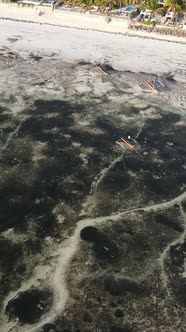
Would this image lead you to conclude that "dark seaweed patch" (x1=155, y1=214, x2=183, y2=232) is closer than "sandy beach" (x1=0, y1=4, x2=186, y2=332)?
No

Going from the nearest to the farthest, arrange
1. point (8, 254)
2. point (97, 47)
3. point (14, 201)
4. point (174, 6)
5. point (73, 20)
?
point (8, 254) → point (14, 201) → point (97, 47) → point (174, 6) → point (73, 20)

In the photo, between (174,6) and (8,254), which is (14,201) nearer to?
(8,254)

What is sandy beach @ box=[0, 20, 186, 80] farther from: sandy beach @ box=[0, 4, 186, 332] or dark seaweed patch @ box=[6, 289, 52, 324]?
dark seaweed patch @ box=[6, 289, 52, 324]

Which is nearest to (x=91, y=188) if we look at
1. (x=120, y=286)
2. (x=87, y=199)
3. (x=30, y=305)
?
(x=87, y=199)

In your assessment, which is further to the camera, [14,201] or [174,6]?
[174,6]

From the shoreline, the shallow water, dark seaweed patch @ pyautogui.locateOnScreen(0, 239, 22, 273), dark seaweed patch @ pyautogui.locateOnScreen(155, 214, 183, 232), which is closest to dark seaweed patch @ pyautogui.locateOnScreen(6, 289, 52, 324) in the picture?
the shallow water

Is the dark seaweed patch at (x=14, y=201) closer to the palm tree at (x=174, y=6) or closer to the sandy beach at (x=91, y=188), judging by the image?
the sandy beach at (x=91, y=188)

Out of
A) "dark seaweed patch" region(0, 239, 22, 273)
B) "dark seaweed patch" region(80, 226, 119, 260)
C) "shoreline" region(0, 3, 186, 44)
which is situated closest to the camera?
"dark seaweed patch" region(0, 239, 22, 273)
